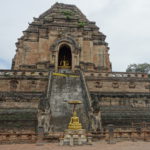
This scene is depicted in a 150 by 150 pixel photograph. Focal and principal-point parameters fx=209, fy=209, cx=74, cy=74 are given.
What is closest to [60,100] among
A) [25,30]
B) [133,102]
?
[133,102]

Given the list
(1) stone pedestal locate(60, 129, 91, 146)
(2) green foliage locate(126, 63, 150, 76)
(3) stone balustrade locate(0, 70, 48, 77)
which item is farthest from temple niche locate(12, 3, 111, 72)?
(2) green foliage locate(126, 63, 150, 76)

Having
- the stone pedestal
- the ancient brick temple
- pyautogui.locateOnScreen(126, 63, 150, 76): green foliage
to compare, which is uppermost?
pyautogui.locateOnScreen(126, 63, 150, 76): green foliage

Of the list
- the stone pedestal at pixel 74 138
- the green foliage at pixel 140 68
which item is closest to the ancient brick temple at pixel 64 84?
the stone pedestal at pixel 74 138

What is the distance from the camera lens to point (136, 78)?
76.5 ft

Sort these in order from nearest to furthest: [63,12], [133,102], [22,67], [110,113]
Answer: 1. [110,113]
2. [133,102]
3. [22,67]
4. [63,12]

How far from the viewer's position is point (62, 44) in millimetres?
26516

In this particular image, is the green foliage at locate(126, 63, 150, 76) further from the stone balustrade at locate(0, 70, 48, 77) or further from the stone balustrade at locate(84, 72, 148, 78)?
the stone balustrade at locate(0, 70, 48, 77)

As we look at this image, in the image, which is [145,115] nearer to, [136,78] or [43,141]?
[136,78]

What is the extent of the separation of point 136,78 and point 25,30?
51.9 feet

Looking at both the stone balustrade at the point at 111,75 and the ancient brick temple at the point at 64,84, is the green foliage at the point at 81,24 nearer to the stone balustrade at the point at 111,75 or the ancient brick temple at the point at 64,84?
the ancient brick temple at the point at 64,84

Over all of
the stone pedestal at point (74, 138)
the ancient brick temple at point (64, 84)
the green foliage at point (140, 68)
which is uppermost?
the green foliage at point (140, 68)

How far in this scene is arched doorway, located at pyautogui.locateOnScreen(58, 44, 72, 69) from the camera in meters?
27.5

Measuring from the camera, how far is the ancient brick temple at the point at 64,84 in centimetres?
1664

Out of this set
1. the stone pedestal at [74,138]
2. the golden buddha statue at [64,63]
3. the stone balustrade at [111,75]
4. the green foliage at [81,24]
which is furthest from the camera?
the green foliage at [81,24]
